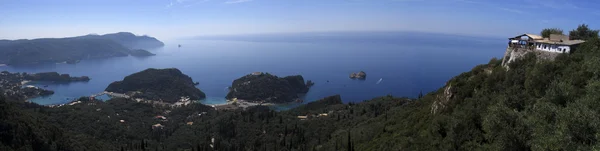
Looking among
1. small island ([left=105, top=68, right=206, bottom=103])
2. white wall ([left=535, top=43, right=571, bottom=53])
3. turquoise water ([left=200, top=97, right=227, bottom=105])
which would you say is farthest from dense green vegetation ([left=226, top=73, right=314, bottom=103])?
white wall ([left=535, top=43, right=571, bottom=53])

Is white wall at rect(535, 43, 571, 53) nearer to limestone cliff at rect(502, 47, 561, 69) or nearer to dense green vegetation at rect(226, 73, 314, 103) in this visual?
limestone cliff at rect(502, 47, 561, 69)

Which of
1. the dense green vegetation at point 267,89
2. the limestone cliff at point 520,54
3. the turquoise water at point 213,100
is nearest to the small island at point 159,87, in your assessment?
the turquoise water at point 213,100

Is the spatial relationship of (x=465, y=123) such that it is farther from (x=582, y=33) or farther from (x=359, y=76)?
(x=359, y=76)

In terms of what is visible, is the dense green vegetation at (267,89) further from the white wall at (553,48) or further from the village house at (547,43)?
the white wall at (553,48)

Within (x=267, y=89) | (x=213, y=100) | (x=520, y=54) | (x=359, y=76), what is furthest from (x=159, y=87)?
(x=520, y=54)

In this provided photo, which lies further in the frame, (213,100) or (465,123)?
(213,100)
